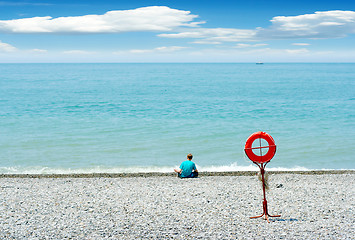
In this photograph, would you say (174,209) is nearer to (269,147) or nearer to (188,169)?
(269,147)

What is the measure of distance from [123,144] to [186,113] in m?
14.8

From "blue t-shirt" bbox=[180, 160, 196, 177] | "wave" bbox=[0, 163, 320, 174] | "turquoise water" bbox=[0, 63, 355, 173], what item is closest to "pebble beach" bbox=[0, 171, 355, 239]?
"blue t-shirt" bbox=[180, 160, 196, 177]

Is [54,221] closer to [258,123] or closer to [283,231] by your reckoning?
[283,231]

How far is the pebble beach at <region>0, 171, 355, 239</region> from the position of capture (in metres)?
8.01

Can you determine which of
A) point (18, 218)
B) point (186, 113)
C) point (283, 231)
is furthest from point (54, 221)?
point (186, 113)

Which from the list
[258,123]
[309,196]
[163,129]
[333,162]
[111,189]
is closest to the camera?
[309,196]

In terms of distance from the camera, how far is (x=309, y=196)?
11023 mm

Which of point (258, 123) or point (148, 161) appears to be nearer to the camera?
point (148, 161)

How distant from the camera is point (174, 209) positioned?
9.63m

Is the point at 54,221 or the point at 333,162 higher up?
the point at 54,221

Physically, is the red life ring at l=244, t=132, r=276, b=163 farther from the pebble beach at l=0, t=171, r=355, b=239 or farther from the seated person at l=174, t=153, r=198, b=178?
the seated person at l=174, t=153, r=198, b=178

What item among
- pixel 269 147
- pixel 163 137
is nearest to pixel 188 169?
pixel 269 147

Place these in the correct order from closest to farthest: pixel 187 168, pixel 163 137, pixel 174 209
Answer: pixel 174 209, pixel 187 168, pixel 163 137

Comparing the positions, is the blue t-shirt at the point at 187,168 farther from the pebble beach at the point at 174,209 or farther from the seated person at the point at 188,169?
the pebble beach at the point at 174,209
